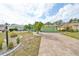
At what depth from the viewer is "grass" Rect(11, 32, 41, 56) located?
1.57 metres

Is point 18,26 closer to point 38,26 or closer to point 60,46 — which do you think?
point 38,26

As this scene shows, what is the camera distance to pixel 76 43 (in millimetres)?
1592

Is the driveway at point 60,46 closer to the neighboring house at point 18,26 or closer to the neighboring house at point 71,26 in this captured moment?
the neighboring house at point 71,26

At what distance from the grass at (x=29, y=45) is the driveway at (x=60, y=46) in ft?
0.17

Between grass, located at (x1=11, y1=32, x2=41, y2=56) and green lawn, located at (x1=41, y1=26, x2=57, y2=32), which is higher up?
green lawn, located at (x1=41, y1=26, x2=57, y2=32)

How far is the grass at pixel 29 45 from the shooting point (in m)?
1.57

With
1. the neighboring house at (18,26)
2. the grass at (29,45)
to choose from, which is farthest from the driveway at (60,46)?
the neighboring house at (18,26)

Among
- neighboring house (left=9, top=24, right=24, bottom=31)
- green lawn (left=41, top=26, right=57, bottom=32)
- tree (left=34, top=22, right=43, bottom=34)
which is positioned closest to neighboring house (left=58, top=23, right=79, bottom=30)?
green lawn (left=41, top=26, right=57, bottom=32)

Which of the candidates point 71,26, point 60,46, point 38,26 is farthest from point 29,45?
point 71,26

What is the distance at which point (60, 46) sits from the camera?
1586 mm

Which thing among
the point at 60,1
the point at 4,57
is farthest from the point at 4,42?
the point at 60,1

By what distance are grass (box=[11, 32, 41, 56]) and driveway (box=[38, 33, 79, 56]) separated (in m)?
0.05

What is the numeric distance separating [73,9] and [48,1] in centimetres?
28

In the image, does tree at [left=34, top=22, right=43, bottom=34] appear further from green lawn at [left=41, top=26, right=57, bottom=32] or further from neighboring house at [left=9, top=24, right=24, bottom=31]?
neighboring house at [left=9, top=24, right=24, bottom=31]
